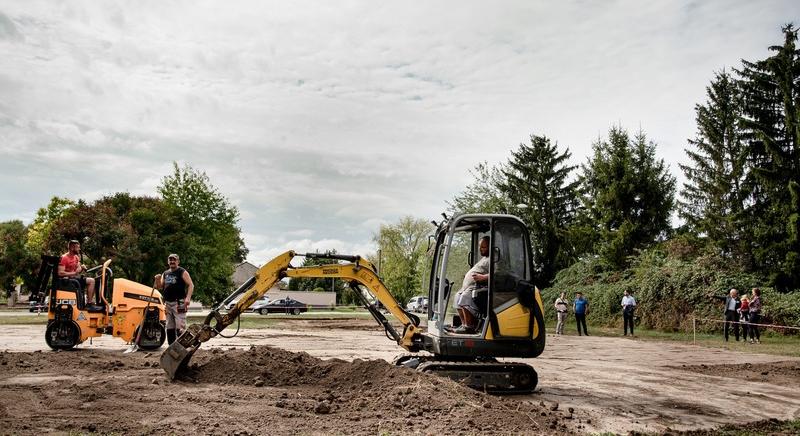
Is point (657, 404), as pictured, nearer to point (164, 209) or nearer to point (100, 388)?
point (100, 388)

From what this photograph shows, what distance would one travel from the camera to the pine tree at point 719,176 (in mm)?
31469

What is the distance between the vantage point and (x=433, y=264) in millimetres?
10281

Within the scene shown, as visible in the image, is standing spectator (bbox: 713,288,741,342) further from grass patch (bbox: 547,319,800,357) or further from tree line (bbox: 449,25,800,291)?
tree line (bbox: 449,25,800,291)

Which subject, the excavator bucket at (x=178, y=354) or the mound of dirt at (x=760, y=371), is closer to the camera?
the excavator bucket at (x=178, y=354)

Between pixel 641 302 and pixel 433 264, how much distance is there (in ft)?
72.5

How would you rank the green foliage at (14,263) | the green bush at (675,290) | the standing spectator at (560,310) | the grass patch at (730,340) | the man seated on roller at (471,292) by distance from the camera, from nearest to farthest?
the man seated on roller at (471,292) < the grass patch at (730,340) < the standing spectator at (560,310) < the green bush at (675,290) < the green foliage at (14,263)

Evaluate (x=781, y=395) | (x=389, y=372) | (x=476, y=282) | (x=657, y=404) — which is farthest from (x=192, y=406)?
(x=781, y=395)

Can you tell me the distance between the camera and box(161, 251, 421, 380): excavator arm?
9.37 m

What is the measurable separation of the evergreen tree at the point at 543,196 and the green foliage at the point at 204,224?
18.0 m

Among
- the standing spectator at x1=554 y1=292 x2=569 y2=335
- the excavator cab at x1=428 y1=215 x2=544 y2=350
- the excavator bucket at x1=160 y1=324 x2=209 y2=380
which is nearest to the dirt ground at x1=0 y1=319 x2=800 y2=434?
the excavator bucket at x1=160 y1=324 x2=209 y2=380

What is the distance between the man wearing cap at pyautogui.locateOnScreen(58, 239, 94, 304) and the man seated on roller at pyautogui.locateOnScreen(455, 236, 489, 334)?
28.0 ft

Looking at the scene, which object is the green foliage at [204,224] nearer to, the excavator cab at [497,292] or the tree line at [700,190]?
the tree line at [700,190]

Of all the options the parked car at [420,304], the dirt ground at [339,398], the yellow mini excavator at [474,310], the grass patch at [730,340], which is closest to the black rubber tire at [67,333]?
the dirt ground at [339,398]

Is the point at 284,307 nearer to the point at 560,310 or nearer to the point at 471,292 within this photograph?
the point at 560,310
